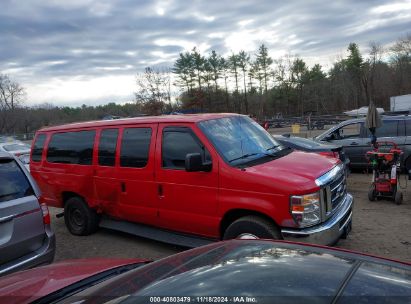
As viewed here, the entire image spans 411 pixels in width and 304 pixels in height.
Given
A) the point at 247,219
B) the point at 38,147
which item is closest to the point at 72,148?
the point at 38,147

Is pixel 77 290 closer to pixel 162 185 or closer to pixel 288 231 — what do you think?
pixel 288 231

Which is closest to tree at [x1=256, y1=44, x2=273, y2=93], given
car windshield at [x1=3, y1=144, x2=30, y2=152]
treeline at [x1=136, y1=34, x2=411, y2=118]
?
treeline at [x1=136, y1=34, x2=411, y2=118]

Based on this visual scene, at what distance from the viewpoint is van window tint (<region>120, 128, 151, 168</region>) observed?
19.4 feet

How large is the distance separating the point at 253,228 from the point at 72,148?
3.90 m

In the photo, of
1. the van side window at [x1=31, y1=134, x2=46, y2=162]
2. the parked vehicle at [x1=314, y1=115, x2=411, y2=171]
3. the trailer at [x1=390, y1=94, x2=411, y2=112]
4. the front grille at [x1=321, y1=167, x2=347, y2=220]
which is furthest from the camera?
the trailer at [x1=390, y1=94, x2=411, y2=112]

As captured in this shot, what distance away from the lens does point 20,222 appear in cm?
427

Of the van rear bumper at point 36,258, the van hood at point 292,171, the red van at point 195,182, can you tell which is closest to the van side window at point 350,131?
the red van at point 195,182

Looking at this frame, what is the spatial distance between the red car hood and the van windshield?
2345 mm

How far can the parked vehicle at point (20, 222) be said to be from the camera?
414 cm

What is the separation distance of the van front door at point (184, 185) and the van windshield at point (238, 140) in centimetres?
17

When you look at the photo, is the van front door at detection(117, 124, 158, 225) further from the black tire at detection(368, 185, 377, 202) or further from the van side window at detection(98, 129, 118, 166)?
the black tire at detection(368, 185, 377, 202)

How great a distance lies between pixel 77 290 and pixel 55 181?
202 inches

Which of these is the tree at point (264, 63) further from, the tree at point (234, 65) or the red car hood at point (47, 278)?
the red car hood at point (47, 278)

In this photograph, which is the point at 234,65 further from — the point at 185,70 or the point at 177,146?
the point at 177,146
